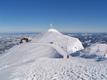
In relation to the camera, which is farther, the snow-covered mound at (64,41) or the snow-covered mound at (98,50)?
the snow-covered mound at (64,41)

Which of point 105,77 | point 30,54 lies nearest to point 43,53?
point 30,54

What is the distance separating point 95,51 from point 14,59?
12656 mm

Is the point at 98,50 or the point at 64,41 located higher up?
the point at 64,41

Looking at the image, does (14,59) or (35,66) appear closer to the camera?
(35,66)

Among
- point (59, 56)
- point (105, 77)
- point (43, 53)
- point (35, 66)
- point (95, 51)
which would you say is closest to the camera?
point (105, 77)

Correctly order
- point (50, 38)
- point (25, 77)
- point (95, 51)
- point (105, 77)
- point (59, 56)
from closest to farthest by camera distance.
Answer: point (105, 77)
point (25, 77)
point (59, 56)
point (95, 51)
point (50, 38)

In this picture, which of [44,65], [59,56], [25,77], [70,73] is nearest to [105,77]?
[70,73]

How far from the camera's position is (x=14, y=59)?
2617cm

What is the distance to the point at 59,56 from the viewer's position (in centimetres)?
2517

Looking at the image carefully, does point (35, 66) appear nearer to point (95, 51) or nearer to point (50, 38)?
point (95, 51)

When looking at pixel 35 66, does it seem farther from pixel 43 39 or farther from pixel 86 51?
pixel 43 39

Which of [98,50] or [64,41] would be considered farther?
[64,41]

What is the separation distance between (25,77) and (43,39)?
25.2 metres

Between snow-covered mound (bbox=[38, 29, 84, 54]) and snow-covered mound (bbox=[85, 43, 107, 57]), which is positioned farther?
snow-covered mound (bbox=[38, 29, 84, 54])
